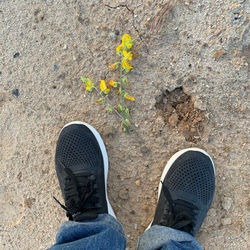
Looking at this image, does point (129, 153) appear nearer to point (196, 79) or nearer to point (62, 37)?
point (196, 79)

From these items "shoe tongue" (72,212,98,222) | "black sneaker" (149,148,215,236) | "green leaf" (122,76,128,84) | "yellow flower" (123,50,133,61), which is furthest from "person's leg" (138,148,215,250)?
"yellow flower" (123,50,133,61)

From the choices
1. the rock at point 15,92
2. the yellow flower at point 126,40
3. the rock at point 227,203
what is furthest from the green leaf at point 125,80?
the rock at point 227,203

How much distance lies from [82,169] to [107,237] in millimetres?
545

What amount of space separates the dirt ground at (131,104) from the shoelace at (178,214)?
12cm

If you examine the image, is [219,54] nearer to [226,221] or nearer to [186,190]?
[186,190]

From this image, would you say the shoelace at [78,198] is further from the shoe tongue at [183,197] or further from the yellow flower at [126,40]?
the yellow flower at [126,40]

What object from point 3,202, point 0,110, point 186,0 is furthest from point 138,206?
point 186,0

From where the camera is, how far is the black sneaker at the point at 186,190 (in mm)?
1713

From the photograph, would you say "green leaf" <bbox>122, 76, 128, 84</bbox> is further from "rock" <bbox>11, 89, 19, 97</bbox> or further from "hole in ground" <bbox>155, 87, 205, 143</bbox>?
"rock" <bbox>11, 89, 19, 97</bbox>

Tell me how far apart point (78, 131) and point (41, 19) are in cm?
87

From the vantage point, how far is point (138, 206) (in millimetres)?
1807

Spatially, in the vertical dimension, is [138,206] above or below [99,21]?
below

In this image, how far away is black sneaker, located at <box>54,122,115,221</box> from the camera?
1.76 metres

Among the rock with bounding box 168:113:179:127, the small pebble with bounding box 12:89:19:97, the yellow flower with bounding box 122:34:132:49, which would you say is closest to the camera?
the yellow flower with bounding box 122:34:132:49
